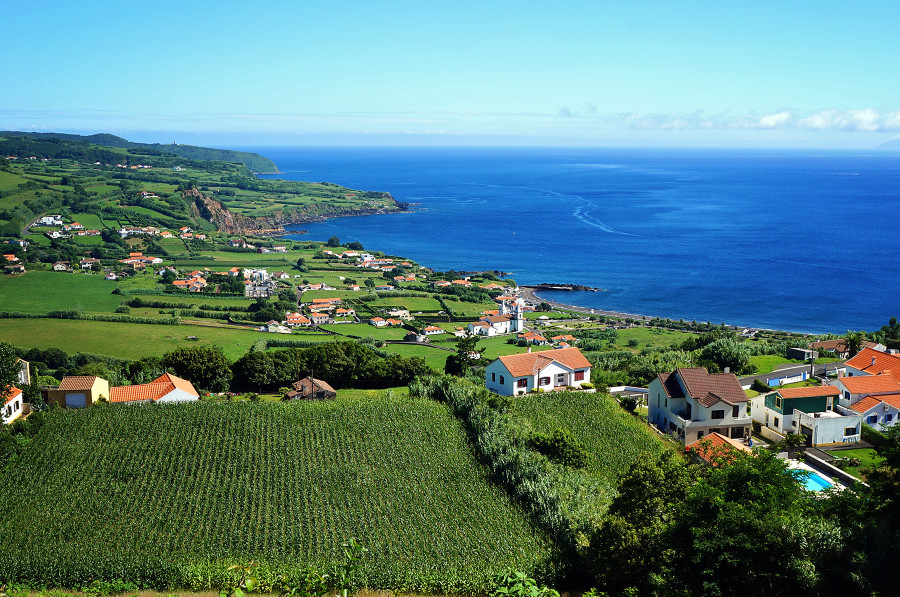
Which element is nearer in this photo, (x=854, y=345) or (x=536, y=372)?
(x=536, y=372)

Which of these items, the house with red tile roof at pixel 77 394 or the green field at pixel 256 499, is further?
the house with red tile roof at pixel 77 394

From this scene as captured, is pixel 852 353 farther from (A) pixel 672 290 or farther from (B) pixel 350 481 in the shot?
(A) pixel 672 290

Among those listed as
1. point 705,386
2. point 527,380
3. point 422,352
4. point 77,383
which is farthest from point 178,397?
point 422,352

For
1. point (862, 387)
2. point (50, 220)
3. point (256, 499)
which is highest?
point (50, 220)

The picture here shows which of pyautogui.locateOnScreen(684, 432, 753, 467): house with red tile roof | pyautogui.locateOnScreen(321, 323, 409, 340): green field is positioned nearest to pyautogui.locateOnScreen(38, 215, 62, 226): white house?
pyautogui.locateOnScreen(321, 323, 409, 340): green field

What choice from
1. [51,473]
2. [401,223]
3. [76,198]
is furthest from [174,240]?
[51,473]

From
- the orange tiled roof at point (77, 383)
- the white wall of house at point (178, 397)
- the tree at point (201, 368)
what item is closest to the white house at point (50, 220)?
the tree at point (201, 368)

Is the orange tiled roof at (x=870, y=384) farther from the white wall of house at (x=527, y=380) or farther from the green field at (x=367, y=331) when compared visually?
the green field at (x=367, y=331)

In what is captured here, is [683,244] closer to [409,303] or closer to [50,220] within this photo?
[409,303]
